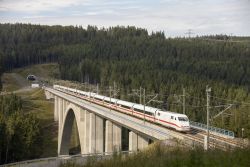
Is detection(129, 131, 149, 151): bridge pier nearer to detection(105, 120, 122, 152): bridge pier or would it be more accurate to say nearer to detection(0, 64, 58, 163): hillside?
detection(105, 120, 122, 152): bridge pier

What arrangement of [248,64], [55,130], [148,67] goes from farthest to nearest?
[248,64], [148,67], [55,130]

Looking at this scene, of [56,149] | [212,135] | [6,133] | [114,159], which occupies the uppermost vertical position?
[114,159]

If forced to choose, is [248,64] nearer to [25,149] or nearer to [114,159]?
[25,149]

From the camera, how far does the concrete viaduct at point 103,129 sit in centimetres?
3788

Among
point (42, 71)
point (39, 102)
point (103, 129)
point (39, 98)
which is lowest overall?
point (39, 102)

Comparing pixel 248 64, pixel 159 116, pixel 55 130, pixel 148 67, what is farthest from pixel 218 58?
pixel 159 116

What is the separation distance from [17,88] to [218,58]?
9373cm

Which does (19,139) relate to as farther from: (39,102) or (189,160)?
(39,102)

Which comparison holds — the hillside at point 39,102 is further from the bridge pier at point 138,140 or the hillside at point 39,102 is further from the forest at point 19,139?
the bridge pier at point 138,140

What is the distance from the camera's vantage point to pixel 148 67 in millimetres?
144125

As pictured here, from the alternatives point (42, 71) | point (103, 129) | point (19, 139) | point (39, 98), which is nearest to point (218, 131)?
point (103, 129)

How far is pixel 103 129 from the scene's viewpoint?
57.9 metres

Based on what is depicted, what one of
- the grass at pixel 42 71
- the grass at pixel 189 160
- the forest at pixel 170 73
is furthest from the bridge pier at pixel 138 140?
the grass at pixel 42 71

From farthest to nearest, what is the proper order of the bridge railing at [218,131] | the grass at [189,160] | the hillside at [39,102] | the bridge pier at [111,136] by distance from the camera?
1. the hillside at [39,102]
2. the bridge pier at [111,136]
3. the bridge railing at [218,131]
4. the grass at [189,160]
